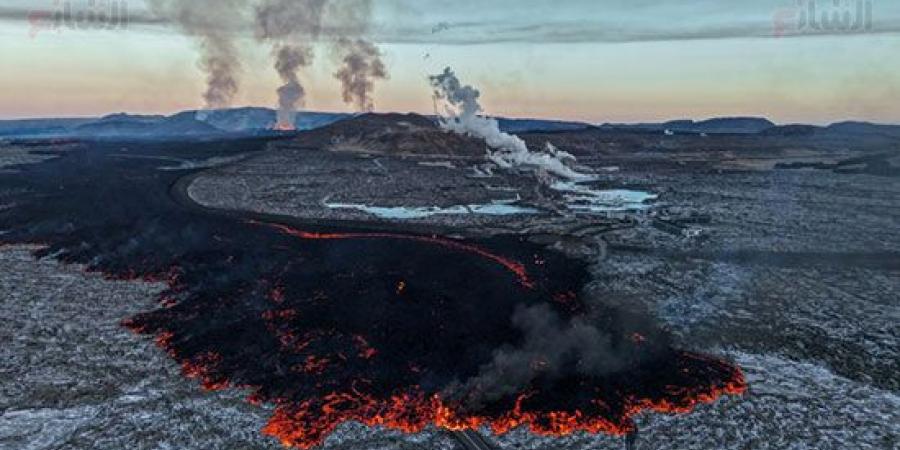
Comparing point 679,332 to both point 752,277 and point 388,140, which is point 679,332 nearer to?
point 752,277

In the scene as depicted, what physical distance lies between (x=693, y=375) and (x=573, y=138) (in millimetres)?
148259

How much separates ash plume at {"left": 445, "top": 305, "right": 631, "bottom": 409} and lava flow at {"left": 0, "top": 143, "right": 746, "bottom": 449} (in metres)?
0.07

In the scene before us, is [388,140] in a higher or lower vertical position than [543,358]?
higher

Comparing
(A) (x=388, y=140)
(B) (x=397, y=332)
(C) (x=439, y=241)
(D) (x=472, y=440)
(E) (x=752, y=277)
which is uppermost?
(A) (x=388, y=140)

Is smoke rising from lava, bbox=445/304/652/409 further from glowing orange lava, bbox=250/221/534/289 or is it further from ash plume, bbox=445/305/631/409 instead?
Result: glowing orange lava, bbox=250/221/534/289

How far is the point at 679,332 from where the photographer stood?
88.7ft

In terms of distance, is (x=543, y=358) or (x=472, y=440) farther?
(x=543, y=358)

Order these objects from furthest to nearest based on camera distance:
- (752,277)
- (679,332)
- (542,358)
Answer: (752,277) < (679,332) < (542,358)

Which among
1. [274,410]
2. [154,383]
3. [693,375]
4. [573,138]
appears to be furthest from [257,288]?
[573,138]

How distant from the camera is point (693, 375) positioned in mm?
22625

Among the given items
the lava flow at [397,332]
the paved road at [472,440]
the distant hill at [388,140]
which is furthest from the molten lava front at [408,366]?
the distant hill at [388,140]

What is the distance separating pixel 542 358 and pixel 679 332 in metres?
7.29

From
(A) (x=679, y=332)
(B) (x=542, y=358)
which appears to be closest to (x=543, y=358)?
(B) (x=542, y=358)

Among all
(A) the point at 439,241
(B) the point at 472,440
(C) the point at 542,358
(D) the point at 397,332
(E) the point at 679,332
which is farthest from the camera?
(A) the point at 439,241
